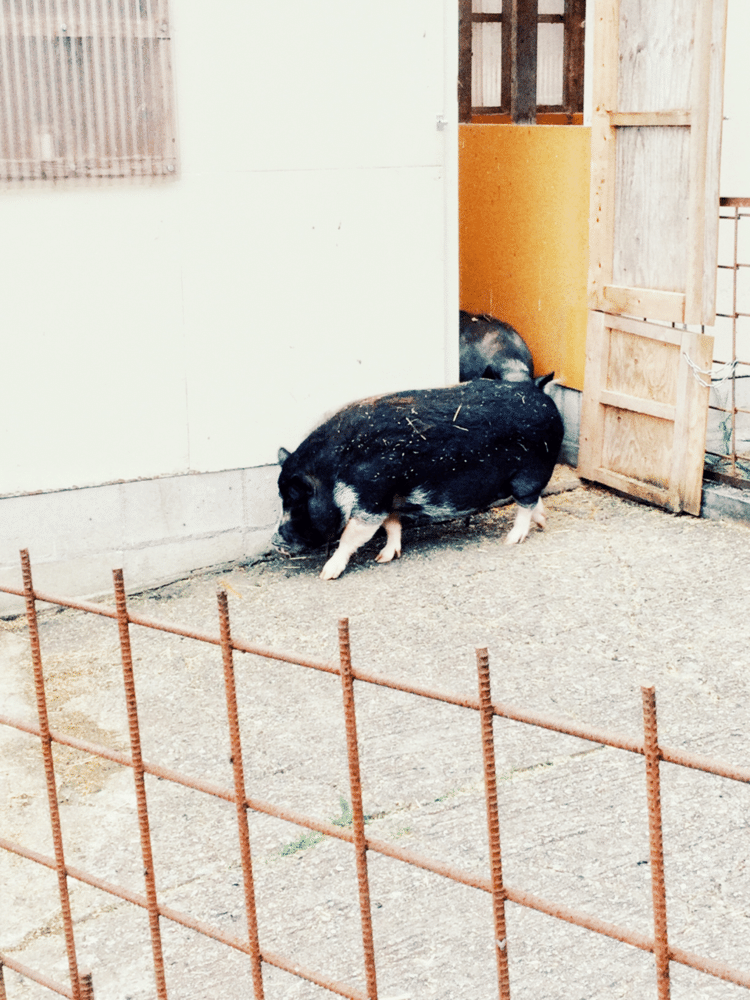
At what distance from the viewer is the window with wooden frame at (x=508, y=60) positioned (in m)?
9.48

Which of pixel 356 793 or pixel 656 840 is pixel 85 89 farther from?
pixel 656 840

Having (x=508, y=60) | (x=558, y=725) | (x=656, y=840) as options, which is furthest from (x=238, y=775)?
(x=508, y=60)

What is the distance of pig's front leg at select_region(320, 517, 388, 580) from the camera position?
5852 mm

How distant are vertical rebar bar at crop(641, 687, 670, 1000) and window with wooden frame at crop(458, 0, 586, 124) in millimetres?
8161

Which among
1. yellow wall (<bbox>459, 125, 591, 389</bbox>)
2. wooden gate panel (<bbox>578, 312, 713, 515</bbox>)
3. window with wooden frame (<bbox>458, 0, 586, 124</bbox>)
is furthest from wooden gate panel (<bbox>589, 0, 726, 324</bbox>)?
window with wooden frame (<bbox>458, 0, 586, 124</bbox>)

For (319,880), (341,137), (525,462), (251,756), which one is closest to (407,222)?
(341,137)

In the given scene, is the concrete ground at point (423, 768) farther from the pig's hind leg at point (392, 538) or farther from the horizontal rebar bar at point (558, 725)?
the horizontal rebar bar at point (558, 725)

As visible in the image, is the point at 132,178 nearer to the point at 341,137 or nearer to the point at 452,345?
the point at 341,137

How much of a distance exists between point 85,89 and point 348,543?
2.23m

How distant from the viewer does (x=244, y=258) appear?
19.1 ft

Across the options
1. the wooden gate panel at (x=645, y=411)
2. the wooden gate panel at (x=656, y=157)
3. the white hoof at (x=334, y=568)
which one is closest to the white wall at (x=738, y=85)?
the wooden gate panel at (x=656, y=157)

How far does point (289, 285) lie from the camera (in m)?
5.93

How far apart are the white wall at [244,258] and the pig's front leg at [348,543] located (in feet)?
1.80

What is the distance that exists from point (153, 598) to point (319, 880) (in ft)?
8.33
